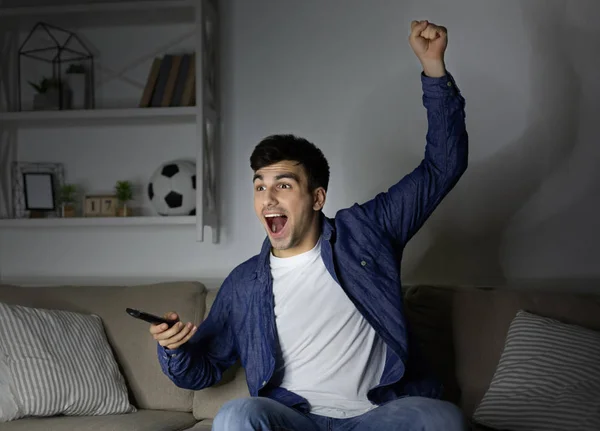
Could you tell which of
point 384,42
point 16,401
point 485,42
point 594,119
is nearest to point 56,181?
point 16,401

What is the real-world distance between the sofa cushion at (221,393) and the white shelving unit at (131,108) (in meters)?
0.63

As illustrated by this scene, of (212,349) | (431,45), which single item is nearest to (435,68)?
(431,45)

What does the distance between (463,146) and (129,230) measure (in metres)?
1.55

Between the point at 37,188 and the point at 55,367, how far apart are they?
105 centimetres

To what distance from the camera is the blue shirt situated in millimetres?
2051

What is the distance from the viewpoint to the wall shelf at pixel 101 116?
9.64ft

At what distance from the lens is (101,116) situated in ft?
9.82

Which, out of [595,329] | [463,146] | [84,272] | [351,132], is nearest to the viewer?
[463,146]

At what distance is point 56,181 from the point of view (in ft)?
10.5

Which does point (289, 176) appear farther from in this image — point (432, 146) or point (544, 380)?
point (544, 380)

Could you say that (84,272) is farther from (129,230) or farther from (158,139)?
(158,139)

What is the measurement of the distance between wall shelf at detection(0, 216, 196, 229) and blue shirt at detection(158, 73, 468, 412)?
0.73 m

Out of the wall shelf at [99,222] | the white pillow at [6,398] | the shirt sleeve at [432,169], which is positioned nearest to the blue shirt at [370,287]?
the shirt sleeve at [432,169]

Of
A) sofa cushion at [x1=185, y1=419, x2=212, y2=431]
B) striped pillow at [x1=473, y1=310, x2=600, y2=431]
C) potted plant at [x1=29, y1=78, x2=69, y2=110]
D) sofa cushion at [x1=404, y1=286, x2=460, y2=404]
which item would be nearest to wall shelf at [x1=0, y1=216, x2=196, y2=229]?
potted plant at [x1=29, y1=78, x2=69, y2=110]
